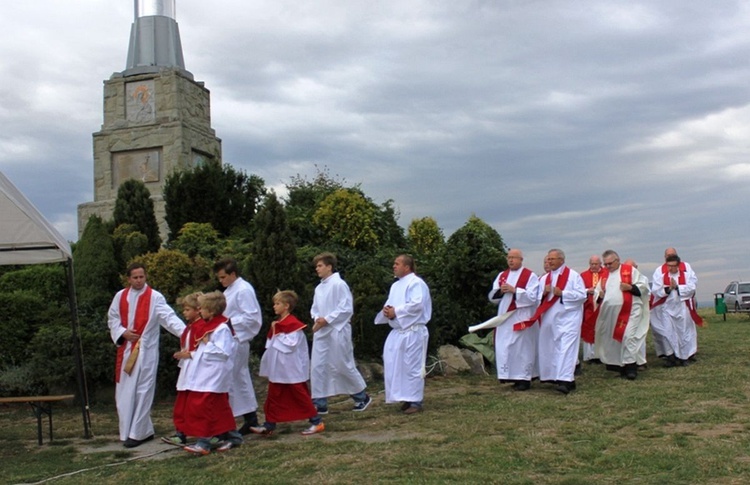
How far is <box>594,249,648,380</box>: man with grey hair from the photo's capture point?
11523mm

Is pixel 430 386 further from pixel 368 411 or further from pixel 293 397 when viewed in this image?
pixel 293 397

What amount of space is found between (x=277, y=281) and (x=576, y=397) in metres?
4.82

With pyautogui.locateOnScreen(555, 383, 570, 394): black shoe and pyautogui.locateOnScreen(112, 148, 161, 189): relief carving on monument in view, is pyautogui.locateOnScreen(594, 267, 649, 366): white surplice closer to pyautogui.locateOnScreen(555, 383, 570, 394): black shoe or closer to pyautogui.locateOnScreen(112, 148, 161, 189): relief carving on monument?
pyautogui.locateOnScreen(555, 383, 570, 394): black shoe

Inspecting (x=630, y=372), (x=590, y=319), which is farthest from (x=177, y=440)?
(x=590, y=319)

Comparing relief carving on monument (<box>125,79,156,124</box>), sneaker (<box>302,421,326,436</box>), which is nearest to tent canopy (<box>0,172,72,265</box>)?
sneaker (<box>302,421,326,436</box>)

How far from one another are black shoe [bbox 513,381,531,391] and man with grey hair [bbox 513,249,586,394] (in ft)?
0.67

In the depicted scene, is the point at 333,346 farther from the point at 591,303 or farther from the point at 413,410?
the point at 591,303

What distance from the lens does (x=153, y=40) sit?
78.0 ft

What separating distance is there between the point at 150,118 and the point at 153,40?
2.61 m

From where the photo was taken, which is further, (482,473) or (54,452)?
(54,452)

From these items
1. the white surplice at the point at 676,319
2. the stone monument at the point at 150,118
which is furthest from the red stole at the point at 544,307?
the stone monument at the point at 150,118

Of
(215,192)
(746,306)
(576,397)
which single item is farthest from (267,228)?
(746,306)

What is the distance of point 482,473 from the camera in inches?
223

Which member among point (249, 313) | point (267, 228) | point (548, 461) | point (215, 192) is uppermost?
point (215, 192)
